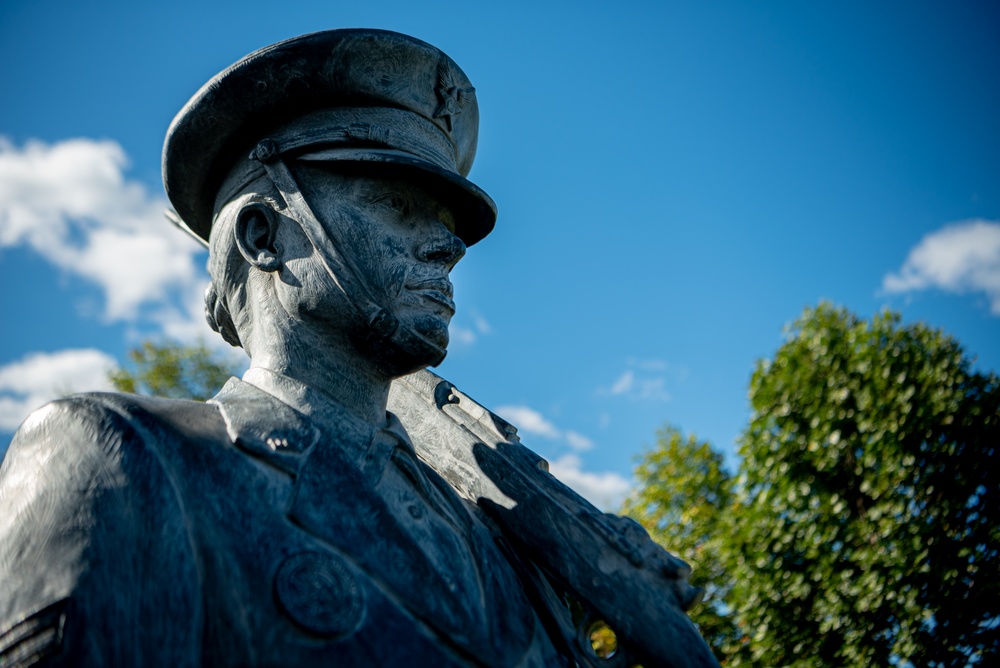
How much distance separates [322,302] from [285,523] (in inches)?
29.3

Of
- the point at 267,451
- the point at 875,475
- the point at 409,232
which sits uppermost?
the point at 875,475

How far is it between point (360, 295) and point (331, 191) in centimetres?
40

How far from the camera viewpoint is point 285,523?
2436 mm

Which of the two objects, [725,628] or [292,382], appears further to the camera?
[725,628]

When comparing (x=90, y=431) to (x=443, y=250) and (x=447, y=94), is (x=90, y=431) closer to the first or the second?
(x=443, y=250)

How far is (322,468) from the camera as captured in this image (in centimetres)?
263

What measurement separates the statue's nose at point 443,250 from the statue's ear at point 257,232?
0.46 metres

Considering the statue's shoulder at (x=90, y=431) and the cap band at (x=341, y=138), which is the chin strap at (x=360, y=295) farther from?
the statue's shoulder at (x=90, y=431)

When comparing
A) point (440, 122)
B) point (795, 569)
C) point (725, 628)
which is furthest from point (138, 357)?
point (440, 122)

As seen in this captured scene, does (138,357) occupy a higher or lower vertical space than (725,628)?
higher

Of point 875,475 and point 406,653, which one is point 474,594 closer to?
point 406,653

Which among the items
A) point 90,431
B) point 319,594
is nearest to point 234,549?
point 319,594

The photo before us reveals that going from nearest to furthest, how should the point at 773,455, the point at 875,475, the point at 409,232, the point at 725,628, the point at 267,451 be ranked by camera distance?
the point at 267,451
the point at 409,232
the point at 875,475
the point at 773,455
the point at 725,628

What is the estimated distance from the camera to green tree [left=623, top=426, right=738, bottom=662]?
1570 centimetres
